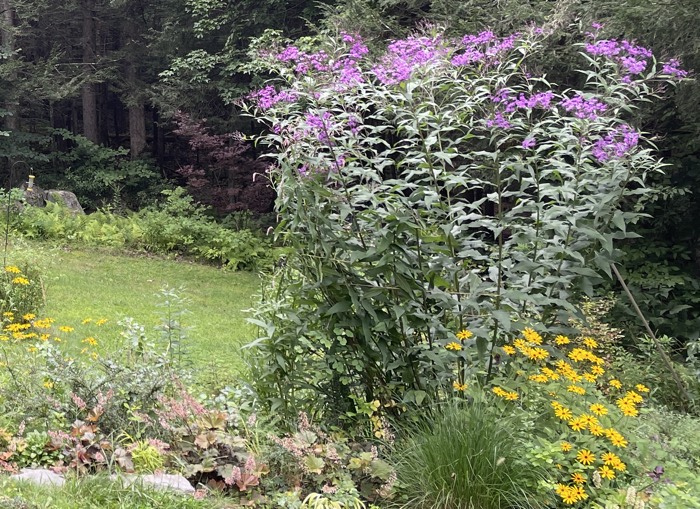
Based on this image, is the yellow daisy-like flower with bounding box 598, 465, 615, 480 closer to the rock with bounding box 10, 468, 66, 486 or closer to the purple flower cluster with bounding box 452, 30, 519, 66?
the purple flower cluster with bounding box 452, 30, 519, 66

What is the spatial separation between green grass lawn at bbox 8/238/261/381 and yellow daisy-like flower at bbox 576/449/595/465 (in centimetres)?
218

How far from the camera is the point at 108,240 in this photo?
432 inches

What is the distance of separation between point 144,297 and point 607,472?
21.9 ft

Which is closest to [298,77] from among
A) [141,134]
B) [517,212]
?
[517,212]

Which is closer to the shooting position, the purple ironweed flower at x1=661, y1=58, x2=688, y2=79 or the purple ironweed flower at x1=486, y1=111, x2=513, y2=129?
the purple ironweed flower at x1=486, y1=111, x2=513, y2=129

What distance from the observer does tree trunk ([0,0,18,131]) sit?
1362cm

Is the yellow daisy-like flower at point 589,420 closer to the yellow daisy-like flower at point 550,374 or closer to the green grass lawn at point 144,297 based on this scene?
the yellow daisy-like flower at point 550,374

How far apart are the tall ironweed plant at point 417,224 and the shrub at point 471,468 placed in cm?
32

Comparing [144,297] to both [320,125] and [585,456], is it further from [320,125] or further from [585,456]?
[585,456]

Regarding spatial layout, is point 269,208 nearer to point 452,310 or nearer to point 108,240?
point 108,240

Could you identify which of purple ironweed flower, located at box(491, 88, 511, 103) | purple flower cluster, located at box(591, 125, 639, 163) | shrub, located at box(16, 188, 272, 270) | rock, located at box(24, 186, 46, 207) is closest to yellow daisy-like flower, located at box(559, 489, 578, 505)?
purple flower cluster, located at box(591, 125, 639, 163)

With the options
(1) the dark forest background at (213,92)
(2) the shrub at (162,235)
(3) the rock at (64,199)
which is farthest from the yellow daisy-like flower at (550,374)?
(3) the rock at (64,199)

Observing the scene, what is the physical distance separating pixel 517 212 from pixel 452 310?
56 cm

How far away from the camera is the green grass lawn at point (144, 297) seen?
17.7ft
